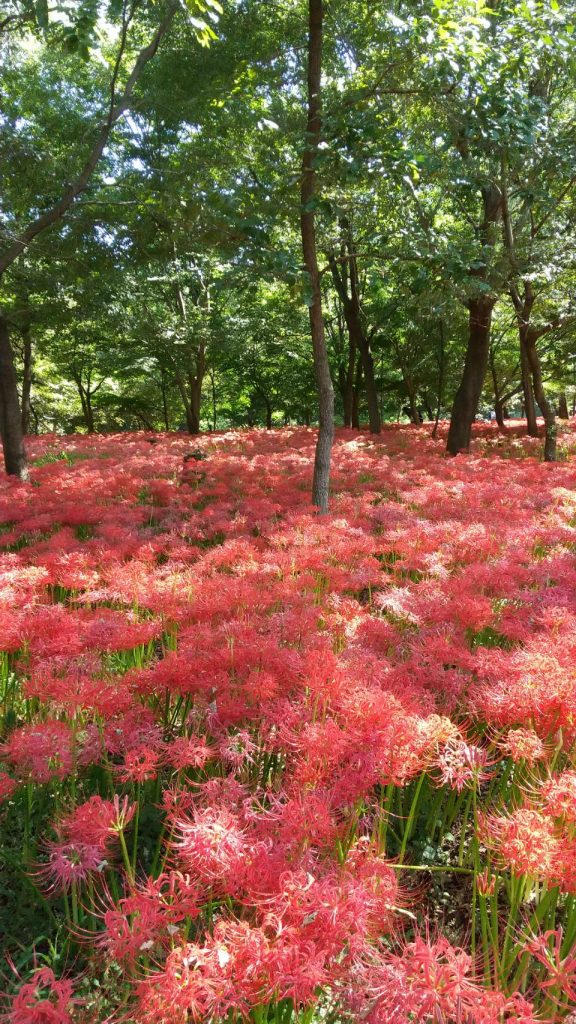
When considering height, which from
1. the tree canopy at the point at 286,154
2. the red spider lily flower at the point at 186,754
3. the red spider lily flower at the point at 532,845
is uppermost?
the tree canopy at the point at 286,154

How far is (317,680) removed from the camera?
2244mm

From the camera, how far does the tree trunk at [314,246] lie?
231 inches

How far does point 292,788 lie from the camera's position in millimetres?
1880

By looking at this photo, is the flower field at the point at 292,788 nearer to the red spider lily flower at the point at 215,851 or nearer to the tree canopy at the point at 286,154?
the red spider lily flower at the point at 215,851

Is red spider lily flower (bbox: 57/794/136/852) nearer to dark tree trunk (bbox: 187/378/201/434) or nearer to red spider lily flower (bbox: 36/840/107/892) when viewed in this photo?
red spider lily flower (bbox: 36/840/107/892)

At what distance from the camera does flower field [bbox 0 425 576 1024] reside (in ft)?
4.29

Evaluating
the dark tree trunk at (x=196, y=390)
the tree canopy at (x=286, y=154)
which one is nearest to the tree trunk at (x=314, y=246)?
the tree canopy at (x=286, y=154)

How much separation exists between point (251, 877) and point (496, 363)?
26.4m

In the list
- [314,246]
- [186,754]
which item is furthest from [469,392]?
[186,754]

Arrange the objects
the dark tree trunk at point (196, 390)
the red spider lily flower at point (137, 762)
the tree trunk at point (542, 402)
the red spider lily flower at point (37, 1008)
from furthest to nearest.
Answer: the dark tree trunk at point (196, 390)
the tree trunk at point (542, 402)
the red spider lily flower at point (137, 762)
the red spider lily flower at point (37, 1008)

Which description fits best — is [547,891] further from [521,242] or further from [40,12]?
[521,242]

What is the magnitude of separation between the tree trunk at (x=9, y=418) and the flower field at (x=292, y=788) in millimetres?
5085

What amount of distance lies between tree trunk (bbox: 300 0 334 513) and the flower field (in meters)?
2.11

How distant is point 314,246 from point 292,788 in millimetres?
6239
